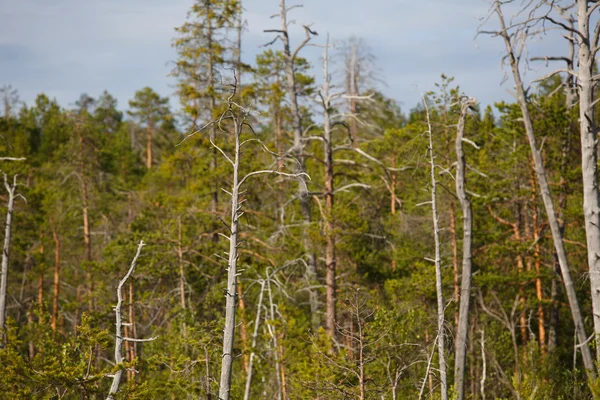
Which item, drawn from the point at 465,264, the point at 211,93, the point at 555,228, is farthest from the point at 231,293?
the point at 211,93

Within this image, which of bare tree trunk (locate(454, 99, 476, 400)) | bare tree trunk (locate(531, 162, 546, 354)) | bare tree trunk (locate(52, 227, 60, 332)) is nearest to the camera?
bare tree trunk (locate(454, 99, 476, 400))

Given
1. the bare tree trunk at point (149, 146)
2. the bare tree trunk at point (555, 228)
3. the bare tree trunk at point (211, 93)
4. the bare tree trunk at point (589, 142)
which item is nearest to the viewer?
the bare tree trunk at point (589, 142)

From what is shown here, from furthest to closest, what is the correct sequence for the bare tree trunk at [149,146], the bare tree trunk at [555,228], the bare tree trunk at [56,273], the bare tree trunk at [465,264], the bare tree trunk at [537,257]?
the bare tree trunk at [149,146], the bare tree trunk at [56,273], the bare tree trunk at [537,257], the bare tree trunk at [465,264], the bare tree trunk at [555,228]

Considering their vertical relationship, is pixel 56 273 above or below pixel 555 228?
below

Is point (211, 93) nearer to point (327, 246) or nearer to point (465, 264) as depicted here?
point (327, 246)

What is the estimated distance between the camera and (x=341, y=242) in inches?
676

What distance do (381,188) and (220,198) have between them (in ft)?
22.7

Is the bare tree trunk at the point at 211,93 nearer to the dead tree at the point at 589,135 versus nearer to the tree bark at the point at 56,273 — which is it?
the tree bark at the point at 56,273

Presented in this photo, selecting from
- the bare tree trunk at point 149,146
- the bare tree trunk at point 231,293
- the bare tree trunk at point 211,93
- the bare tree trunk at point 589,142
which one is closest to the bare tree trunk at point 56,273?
the bare tree trunk at point 211,93

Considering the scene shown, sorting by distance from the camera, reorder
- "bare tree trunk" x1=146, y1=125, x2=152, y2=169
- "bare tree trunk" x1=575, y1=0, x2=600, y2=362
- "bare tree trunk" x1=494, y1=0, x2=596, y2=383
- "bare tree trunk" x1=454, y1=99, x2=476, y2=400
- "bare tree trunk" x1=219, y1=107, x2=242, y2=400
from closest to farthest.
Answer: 1. "bare tree trunk" x1=219, y1=107, x2=242, y2=400
2. "bare tree trunk" x1=575, y1=0, x2=600, y2=362
3. "bare tree trunk" x1=494, y1=0, x2=596, y2=383
4. "bare tree trunk" x1=454, y1=99, x2=476, y2=400
5. "bare tree trunk" x1=146, y1=125, x2=152, y2=169

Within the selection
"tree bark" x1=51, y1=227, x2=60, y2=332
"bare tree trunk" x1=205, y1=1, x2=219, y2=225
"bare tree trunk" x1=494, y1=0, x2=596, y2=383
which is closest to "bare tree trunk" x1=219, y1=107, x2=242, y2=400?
"bare tree trunk" x1=494, y1=0, x2=596, y2=383

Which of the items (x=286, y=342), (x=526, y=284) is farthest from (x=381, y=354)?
(x=526, y=284)

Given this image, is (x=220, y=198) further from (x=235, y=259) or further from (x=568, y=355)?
(x=235, y=259)

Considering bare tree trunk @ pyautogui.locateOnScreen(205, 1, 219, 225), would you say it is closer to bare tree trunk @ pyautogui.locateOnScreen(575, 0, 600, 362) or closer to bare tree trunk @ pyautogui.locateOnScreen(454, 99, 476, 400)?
bare tree trunk @ pyautogui.locateOnScreen(454, 99, 476, 400)
